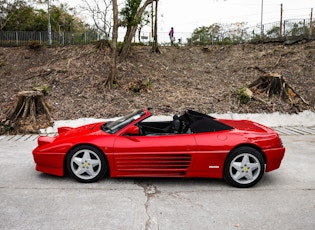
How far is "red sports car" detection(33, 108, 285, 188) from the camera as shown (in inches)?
181

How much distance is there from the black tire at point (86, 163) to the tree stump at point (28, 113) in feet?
14.6

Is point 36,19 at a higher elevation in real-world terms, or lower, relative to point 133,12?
higher

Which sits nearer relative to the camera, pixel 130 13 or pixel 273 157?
pixel 273 157

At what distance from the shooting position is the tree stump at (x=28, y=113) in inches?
348

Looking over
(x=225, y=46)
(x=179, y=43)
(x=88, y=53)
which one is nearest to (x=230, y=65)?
(x=225, y=46)

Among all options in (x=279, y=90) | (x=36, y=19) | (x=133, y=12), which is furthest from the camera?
(x=36, y=19)

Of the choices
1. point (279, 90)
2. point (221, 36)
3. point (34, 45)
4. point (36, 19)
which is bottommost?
point (279, 90)

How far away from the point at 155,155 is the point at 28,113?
6059 mm

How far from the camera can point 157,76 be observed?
46.2 ft

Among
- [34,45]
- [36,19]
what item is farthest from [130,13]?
[36,19]

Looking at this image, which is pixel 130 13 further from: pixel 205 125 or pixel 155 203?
pixel 155 203

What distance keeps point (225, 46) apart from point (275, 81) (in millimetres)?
8021

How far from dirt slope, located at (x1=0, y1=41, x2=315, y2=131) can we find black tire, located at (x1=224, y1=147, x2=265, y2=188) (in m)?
5.68

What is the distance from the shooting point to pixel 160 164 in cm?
466
